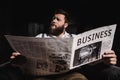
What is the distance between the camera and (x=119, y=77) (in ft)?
6.51

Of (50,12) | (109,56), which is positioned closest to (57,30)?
(109,56)

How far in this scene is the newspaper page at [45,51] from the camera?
6.23ft

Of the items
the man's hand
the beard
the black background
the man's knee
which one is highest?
the black background

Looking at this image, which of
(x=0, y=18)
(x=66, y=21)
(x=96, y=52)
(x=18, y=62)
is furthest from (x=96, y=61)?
(x=0, y=18)

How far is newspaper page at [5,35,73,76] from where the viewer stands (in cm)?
190

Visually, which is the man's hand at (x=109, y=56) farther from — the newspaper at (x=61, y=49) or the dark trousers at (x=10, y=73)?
the dark trousers at (x=10, y=73)

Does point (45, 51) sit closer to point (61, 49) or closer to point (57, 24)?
point (61, 49)

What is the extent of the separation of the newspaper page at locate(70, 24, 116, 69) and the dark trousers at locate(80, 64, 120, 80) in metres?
0.07

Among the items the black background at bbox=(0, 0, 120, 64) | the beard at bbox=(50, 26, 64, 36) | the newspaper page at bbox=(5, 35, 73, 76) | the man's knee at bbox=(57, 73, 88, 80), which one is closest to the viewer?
the newspaper page at bbox=(5, 35, 73, 76)

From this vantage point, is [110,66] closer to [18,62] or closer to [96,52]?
[96,52]

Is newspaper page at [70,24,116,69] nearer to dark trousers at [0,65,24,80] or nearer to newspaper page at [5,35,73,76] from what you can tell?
newspaper page at [5,35,73,76]

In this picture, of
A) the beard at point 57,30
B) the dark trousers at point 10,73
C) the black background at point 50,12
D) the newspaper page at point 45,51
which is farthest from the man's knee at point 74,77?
the black background at point 50,12

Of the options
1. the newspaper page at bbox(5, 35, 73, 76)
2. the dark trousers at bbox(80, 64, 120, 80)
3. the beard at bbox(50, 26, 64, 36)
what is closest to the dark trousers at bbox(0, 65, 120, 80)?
the dark trousers at bbox(80, 64, 120, 80)

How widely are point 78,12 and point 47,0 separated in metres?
0.28
